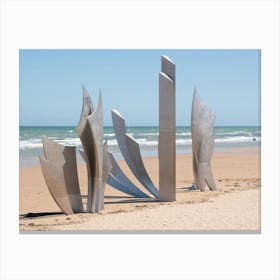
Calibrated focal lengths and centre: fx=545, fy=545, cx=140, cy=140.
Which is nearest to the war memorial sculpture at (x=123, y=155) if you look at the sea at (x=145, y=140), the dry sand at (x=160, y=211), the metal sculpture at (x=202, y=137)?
the metal sculpture at (x=202, y=137)

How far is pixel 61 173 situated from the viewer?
6738mm

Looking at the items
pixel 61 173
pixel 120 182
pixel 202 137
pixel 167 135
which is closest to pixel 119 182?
pixel 120 182

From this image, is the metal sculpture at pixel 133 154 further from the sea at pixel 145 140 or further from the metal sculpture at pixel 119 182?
the sea at pixel 145 140

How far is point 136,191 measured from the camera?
8.56m

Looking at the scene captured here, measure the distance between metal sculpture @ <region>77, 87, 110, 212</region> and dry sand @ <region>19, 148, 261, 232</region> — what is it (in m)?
0.24

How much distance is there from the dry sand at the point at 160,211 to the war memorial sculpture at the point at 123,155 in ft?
0.70

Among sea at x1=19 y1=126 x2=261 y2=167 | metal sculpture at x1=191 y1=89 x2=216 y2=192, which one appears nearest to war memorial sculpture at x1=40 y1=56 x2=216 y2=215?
metal sculpture at x1=191 y1=89 x2=216 y2=192

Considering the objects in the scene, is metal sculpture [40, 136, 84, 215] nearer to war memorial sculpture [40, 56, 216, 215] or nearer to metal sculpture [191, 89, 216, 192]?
war memorial sculpture [40, 56, 216, 215]

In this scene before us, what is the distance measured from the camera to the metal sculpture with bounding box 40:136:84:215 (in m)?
6.64

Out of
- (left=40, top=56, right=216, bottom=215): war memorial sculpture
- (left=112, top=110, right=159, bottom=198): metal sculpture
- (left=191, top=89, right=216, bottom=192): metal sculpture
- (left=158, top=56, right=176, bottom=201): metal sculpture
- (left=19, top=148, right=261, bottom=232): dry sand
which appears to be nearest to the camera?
(left=19, top=148, right=261, bottom=232): dry sand
